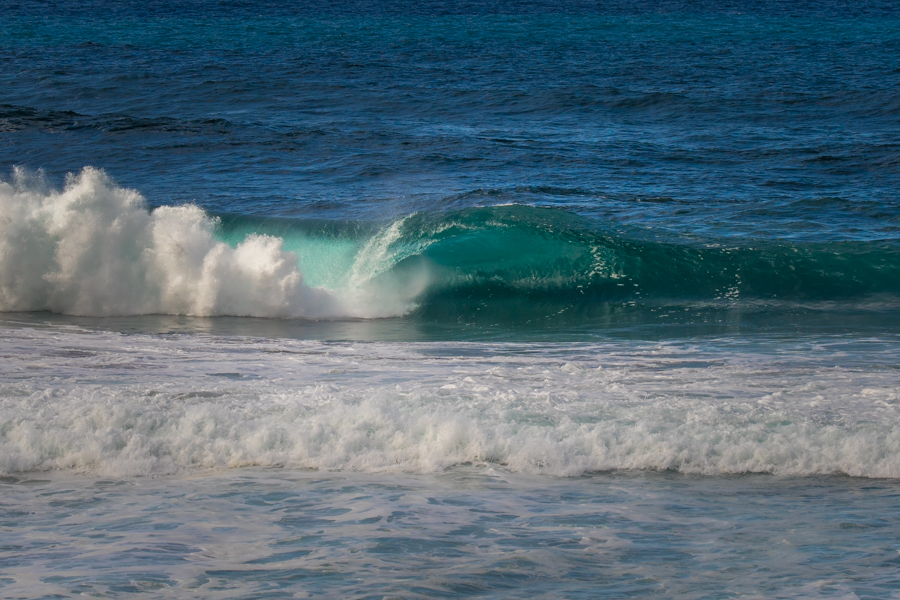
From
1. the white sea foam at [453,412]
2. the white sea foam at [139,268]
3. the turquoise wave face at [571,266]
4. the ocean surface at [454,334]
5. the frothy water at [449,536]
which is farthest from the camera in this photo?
the turquoise wave face at [571,266]

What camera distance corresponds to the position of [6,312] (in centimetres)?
1044

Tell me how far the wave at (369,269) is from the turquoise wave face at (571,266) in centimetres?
2

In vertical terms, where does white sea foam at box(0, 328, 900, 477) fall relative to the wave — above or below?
below

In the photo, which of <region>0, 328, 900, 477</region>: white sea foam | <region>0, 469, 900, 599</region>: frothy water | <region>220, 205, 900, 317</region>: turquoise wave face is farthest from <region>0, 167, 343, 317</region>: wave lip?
<region>0, 469, 900, 599</region>: frothy water

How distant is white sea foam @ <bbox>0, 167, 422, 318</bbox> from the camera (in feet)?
34.5

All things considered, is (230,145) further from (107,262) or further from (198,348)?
(198,348)

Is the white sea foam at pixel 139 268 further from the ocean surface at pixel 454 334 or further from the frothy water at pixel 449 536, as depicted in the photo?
the frothy water at pixel 449 536

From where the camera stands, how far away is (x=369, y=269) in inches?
460

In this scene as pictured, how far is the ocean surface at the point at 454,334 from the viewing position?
404 centimetres

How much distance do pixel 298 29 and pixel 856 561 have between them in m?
37.4

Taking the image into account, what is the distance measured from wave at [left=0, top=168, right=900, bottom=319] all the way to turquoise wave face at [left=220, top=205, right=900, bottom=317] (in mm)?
23

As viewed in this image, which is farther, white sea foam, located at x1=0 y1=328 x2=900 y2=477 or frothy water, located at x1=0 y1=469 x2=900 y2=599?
white sea foam, located at x1=0 y1=328 x2=900 y2=477

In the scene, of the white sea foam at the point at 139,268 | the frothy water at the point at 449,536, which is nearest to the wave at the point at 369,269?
the white sea foam at the point at 139,268

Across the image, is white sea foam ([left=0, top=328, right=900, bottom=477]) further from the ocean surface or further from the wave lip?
the wave lip
